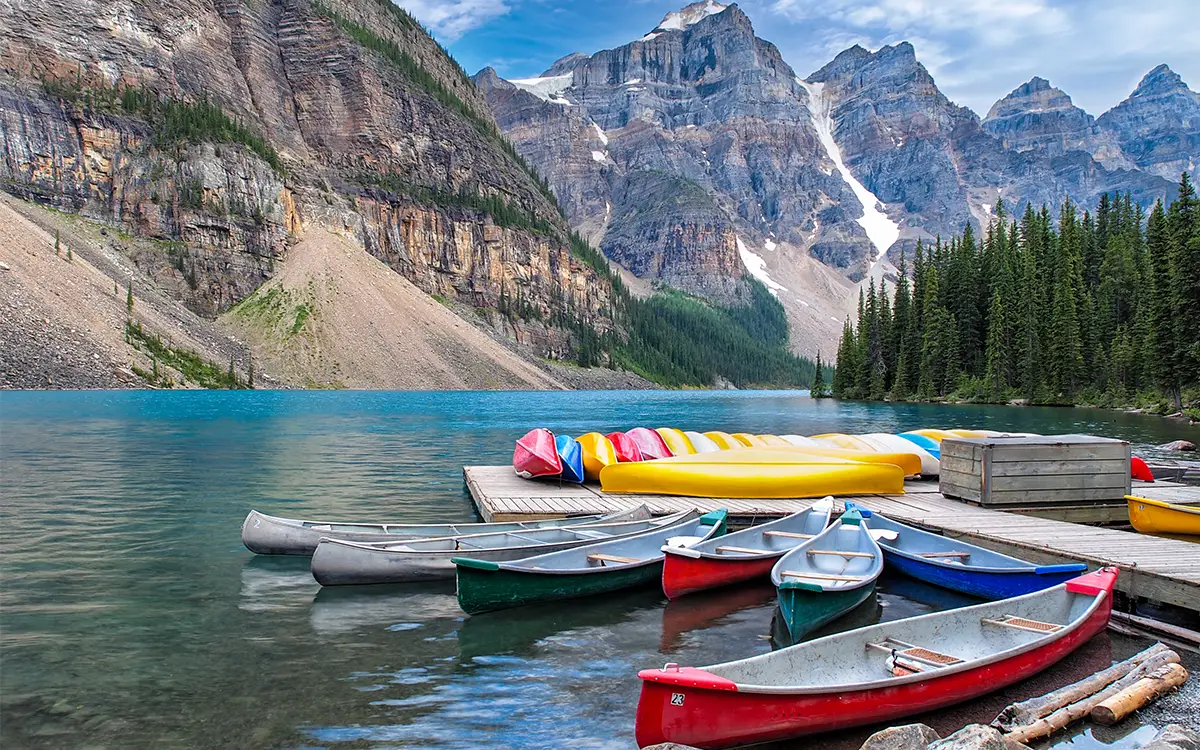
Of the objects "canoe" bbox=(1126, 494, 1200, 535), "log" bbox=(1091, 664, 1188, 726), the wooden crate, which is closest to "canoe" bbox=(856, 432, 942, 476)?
the wooden crate

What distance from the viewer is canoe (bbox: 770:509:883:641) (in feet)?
34.5

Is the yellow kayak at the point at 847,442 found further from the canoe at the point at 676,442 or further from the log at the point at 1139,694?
the log at the point at 1139,694

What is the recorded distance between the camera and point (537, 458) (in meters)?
22.7

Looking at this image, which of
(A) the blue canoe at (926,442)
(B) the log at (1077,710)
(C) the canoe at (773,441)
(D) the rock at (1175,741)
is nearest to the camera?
(D) the rock at (1175,741)

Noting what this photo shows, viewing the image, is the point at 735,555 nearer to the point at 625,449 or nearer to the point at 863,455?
the point at 863,455

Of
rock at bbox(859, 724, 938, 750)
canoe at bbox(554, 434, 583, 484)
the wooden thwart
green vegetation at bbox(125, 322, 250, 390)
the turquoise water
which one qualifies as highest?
green vegetation at bbox(125, 322, 250, 390)

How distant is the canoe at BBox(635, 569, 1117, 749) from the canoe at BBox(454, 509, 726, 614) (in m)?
4.82

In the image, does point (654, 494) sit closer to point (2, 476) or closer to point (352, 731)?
point (352, 731)

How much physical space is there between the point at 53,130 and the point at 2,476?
432ft

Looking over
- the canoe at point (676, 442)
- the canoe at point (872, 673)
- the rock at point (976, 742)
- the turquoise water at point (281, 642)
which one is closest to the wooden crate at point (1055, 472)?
the turquoise water at point (281, 642)

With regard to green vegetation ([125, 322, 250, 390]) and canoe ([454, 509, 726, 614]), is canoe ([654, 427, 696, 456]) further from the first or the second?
green vegetation ([125, 322, 250, 390])

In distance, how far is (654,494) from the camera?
20.9 m

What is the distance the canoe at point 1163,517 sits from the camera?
15.3 m

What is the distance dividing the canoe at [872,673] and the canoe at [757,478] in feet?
30.9
